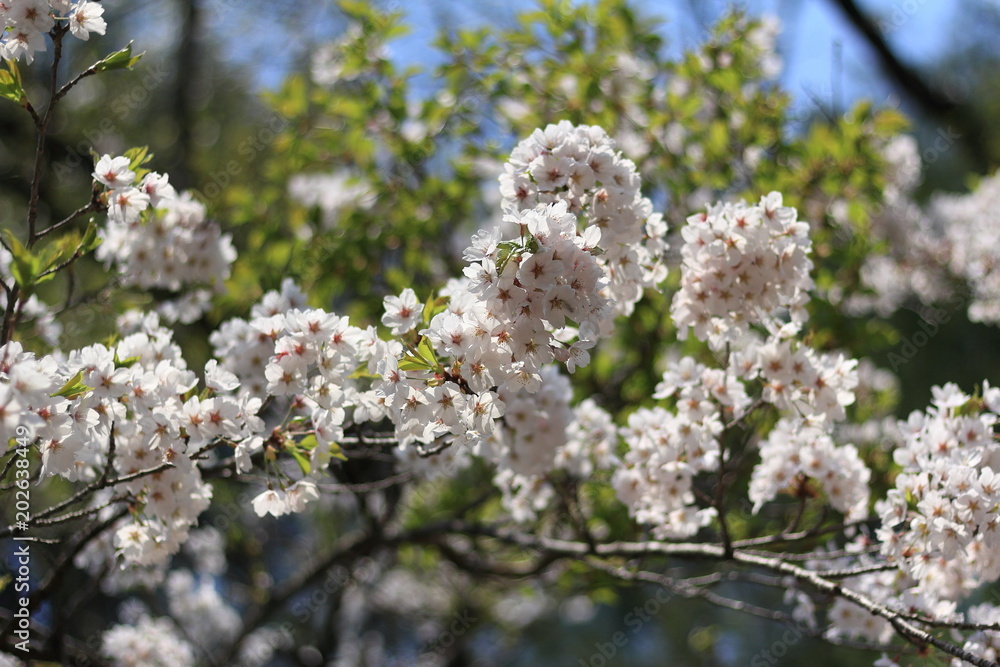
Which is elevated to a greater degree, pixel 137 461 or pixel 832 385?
pixel 832 385

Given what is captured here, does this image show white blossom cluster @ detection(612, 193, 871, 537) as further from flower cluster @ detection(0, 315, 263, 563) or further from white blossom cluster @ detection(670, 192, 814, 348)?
flower cluster @ detection(0, 315, 263, 563)

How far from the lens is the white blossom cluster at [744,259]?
1934mm

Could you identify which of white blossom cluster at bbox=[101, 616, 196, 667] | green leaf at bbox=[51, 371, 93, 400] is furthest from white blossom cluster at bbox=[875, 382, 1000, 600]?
white blossom cluster at bbox=[101, 616, 196, 667]

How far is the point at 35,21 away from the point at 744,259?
1835 millimetres

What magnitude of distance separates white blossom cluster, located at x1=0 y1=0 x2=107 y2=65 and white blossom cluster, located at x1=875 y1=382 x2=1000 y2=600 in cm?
239

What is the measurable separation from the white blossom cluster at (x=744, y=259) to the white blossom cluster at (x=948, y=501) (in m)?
0.59

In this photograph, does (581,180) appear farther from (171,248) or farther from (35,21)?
(171,248)

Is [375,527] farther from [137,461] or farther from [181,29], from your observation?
[181,29]

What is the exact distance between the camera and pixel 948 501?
1.91 m

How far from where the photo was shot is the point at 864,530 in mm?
2453

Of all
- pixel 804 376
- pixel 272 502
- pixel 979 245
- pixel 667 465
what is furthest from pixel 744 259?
pixel 979 245

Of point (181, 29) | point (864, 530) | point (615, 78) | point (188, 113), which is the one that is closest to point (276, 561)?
point (188, 113)

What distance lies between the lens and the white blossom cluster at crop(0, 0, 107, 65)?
1.75m

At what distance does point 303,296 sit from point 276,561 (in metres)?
6.19
